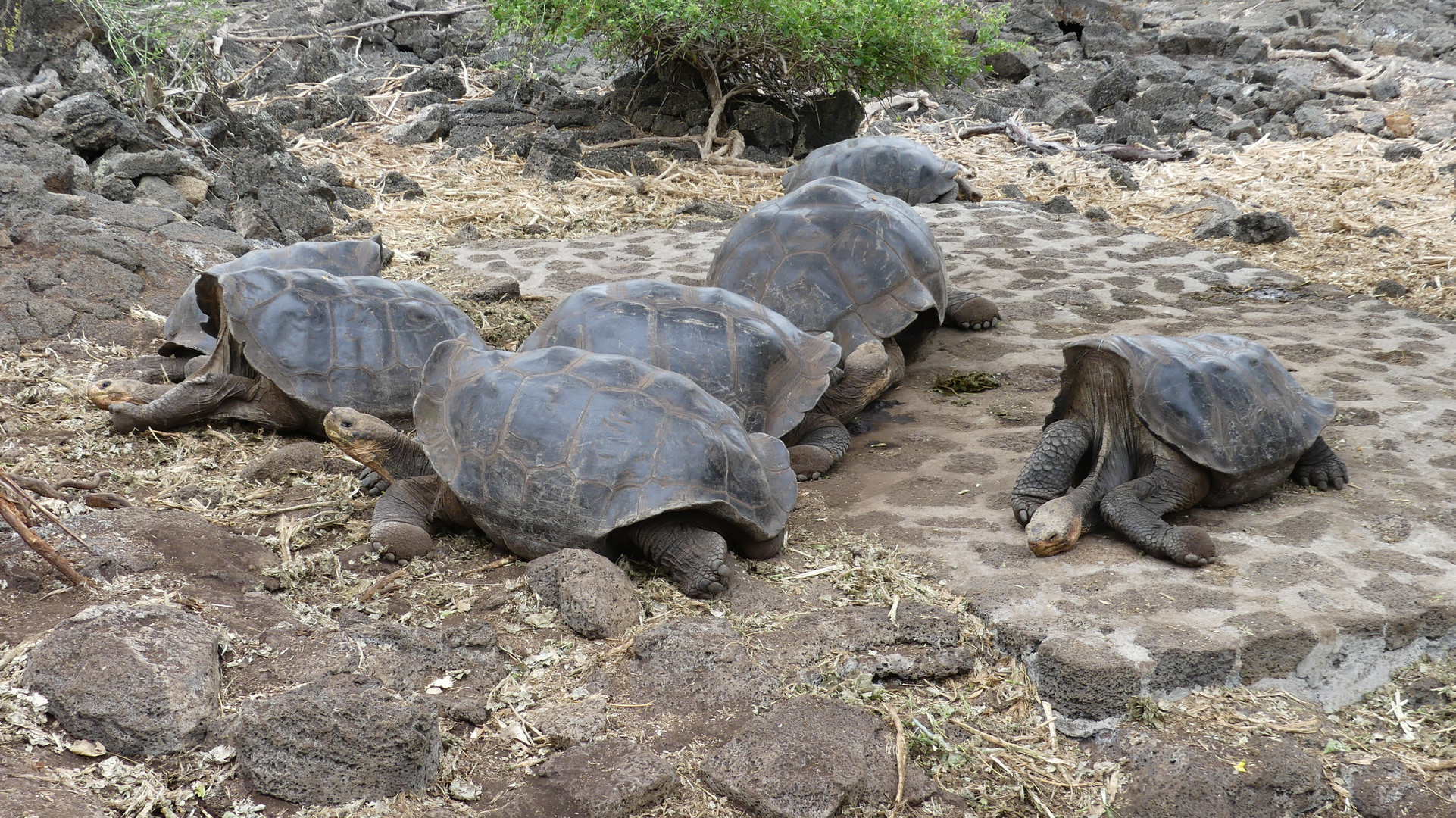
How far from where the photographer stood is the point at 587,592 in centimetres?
294

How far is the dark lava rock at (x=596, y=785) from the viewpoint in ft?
7.38

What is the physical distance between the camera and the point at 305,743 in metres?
2.16

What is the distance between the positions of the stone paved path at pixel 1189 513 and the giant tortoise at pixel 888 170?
5.00 feet

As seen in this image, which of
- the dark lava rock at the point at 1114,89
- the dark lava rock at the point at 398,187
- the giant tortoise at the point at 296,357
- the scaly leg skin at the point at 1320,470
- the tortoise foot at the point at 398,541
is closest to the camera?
the tortoise foot at the point at 398,541

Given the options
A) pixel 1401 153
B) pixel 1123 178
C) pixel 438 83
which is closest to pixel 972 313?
pixel 1123 178

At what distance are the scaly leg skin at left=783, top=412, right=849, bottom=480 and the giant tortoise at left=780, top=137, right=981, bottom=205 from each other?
414cm

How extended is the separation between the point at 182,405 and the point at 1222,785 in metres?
3.75

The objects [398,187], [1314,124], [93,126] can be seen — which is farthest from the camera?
[1314,124]

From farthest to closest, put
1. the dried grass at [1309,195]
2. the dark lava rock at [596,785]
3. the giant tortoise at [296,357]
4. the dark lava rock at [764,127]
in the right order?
the dark lava rock at [764,127] → the dried grass at [1309,195] → the giant tortoise at [296,357] → the dark lava rock at [596,785]

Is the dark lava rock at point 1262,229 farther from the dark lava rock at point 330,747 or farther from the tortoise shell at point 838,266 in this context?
the dark lava rock at point 330,747

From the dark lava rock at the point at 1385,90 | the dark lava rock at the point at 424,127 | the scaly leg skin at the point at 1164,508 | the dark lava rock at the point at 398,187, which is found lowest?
the dark lava rock at the point at 398,187

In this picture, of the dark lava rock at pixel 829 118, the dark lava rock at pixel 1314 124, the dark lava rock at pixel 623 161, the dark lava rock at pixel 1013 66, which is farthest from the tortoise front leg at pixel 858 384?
the dark lava rock at pixel 1013 66

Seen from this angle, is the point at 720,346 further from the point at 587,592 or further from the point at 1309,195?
the point at 1309,195

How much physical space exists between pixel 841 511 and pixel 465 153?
7.39 m
